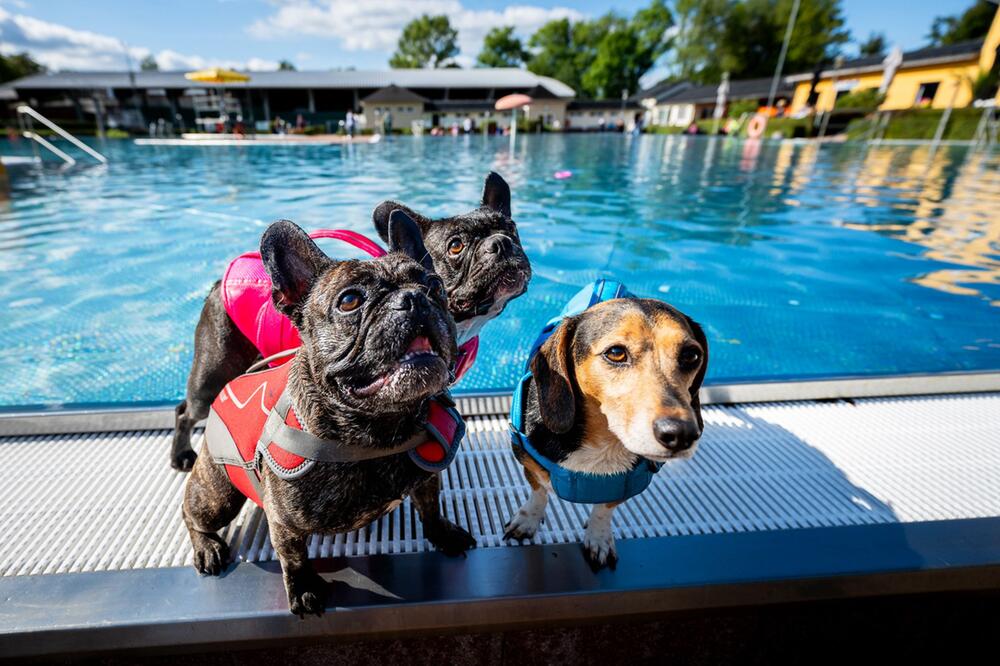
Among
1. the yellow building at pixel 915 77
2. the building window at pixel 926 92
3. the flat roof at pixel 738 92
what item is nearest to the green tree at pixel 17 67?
the flat roof at pixel 738 92

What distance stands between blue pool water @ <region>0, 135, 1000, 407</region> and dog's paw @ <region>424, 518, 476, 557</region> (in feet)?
10.2

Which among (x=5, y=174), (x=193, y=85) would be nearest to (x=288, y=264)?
(x=5, y=174)

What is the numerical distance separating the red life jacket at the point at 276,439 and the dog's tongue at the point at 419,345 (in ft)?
1.39

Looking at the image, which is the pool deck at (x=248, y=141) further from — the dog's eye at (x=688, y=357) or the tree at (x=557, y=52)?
the tree at (x=557, y=52)

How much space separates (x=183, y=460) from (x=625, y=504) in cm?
257

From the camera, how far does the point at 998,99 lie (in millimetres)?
34750

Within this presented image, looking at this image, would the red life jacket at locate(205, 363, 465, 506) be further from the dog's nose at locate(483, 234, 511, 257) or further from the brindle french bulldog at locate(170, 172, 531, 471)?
the dog's nose at locate(483, 234, 511, 257)

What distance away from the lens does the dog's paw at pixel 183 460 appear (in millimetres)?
2809

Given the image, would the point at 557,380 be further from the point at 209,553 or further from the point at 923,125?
the point at 923,125

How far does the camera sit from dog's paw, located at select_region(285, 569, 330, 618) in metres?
1.92

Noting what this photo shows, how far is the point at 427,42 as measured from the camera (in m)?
100

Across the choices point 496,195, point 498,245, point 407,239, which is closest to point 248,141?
point 496,195

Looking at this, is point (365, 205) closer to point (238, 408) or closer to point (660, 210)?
point (660, 210)

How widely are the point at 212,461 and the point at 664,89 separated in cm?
9883
